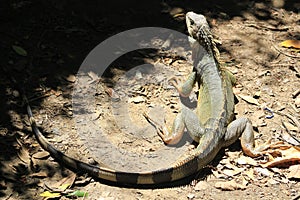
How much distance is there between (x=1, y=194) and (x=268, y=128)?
3.48 meters

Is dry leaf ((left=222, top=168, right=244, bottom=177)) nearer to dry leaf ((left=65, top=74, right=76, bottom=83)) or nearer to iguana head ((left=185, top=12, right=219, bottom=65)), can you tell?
iguana head ((left=185, top=12, right=219, bottom=65))

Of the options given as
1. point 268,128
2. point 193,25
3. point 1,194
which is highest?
point 193,25

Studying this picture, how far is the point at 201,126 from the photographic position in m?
6.09

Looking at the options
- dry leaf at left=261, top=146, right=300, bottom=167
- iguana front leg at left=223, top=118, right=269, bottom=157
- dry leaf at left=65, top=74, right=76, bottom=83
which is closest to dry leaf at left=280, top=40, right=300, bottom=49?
iguana front leg at left=223, top=118, right=269, bottom=157

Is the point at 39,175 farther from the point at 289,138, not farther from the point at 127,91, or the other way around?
the point at 289,138

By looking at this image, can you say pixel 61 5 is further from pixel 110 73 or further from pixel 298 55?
pixel 298 55

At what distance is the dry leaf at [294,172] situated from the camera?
570cm

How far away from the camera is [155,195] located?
5480 mm

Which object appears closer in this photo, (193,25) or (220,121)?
(220,121)

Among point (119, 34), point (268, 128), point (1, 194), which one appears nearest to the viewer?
point (1, 194)

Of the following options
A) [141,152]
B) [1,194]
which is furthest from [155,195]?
[1,194]

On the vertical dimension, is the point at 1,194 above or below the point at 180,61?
below

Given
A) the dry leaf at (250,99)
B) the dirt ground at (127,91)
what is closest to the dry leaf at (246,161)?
the dirt ground at (127,91)

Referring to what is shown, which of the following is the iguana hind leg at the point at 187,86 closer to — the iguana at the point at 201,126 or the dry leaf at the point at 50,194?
the iguana at the point at 201,126
